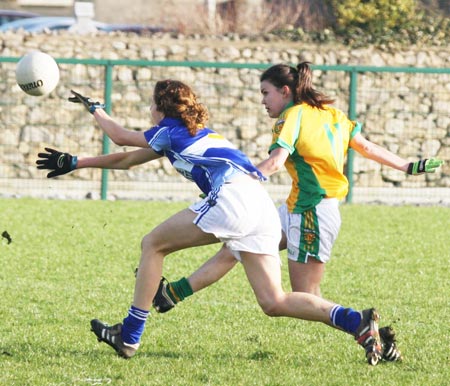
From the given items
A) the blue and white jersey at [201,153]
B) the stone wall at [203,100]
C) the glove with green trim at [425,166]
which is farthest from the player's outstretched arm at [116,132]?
the stone wall at [203,100]

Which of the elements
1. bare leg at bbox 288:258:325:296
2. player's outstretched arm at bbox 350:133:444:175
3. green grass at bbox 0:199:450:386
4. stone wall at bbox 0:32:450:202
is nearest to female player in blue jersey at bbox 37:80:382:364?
green grass at bbox 0:199:450:386

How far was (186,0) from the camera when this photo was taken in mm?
26062

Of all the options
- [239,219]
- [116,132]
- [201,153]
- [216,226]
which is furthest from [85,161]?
[239,219]

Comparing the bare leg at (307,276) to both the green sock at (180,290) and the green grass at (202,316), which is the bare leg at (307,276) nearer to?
the green grass at (202,316)

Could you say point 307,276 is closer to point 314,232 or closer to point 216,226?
point 314,232

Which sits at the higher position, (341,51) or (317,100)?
(317,100)

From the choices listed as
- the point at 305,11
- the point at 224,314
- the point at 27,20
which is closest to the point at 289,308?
the point at 224,314

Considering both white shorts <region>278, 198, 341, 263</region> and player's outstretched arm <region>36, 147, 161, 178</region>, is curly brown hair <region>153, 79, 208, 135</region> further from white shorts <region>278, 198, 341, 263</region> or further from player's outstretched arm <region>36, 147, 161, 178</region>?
white shorts <region>278, 198, 341, 263</region>

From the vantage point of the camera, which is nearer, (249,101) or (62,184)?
(62,184)

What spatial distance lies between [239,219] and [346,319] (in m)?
0.79

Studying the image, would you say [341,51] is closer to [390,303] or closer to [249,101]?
[249,101]

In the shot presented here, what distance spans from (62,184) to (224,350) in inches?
463

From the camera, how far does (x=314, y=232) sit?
6.56 m

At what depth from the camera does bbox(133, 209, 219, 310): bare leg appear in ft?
19.5
